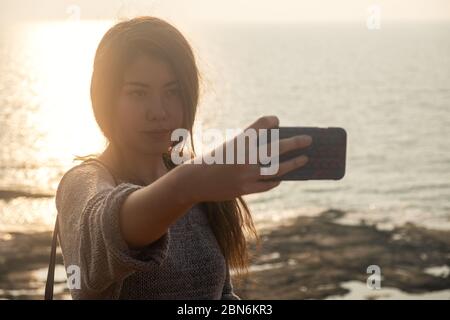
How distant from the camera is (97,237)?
2.64m

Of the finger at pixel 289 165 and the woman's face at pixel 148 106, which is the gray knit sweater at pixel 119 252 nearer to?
the woman's face at pixel 148 106

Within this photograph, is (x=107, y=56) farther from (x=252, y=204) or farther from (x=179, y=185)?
(x=252, y=204)

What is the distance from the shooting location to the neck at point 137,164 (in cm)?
346

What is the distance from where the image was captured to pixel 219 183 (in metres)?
2.22

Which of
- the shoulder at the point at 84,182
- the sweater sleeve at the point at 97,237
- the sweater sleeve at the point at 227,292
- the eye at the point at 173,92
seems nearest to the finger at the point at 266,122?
the sweater sleeve at the point at 97,237

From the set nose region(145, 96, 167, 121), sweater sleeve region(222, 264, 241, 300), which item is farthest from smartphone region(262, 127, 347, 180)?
sweater sleeve region(222, 264, 241, 300)

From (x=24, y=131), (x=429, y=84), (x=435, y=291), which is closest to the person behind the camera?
(x=435, y=291)

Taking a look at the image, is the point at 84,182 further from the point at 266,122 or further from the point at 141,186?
the point at 266,122

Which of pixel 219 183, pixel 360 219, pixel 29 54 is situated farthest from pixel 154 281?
pixel 29 54

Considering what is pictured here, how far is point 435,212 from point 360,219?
3.34 meters

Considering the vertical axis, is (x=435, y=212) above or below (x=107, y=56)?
below

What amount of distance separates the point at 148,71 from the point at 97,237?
100 cm

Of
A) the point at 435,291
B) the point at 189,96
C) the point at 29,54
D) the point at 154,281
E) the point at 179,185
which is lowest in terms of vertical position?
the point at 435,291

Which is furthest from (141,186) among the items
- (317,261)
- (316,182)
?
(316,182)
